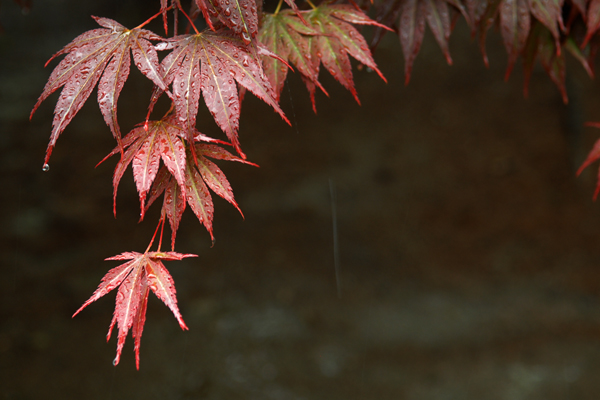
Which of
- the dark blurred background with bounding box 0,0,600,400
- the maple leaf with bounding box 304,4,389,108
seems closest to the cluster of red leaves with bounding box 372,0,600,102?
the maple leaf with bounding box 304,4,389,108

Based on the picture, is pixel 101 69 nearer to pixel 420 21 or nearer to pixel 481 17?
pixel 420 21

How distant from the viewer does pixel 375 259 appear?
2498 millimetres

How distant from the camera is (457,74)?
2348mm

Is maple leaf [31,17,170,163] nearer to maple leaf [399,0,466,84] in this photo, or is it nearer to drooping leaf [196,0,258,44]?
drooping leaf [196,0,258,44]

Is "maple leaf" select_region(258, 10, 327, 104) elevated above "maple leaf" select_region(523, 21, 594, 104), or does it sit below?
above

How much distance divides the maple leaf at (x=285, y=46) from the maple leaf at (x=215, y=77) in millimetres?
128

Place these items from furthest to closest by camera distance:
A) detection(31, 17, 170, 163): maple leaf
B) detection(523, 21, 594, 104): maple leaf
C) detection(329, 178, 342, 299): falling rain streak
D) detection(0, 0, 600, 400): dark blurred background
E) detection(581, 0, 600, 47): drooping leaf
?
detection(329, 178, 342, 299): falling rain streak
detection(0, 0, 600, 400): dark blurred background
detection(523, 21, 594, 104): maple leaf
detection(581, 0, 600, 47): drooping leaf
detection(31, 17, 170, 163): maple leaf

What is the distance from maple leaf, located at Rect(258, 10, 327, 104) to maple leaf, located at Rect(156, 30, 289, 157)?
0.42 ft

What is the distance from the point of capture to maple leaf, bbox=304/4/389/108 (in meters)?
0.72

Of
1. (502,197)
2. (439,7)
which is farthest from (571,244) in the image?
(439,7)

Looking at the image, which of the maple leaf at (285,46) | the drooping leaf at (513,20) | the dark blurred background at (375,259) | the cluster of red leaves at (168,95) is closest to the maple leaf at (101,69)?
the cluster of red leaves at (168,95)

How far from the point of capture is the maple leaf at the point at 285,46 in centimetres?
71

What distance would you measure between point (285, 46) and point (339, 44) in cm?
10

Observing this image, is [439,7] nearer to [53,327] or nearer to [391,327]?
[391,327]
